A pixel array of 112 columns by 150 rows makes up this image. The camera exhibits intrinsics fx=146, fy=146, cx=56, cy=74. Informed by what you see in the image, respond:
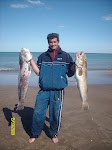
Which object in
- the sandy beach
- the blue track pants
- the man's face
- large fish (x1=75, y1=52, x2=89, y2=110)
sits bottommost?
the sandy beach

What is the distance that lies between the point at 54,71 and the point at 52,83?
12.4 inches

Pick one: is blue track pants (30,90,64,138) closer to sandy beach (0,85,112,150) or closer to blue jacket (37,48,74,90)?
blue jacket (37,48,74,90)

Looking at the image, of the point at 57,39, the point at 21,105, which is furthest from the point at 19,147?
the point at 57,39

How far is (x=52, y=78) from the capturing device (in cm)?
375

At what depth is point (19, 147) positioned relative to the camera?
387 cm

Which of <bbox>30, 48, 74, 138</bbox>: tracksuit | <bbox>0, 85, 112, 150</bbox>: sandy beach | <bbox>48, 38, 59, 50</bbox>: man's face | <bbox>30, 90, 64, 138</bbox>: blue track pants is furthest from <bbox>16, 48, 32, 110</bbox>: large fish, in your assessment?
<bbox>0, 85, 112, 150</bbox>: sandy beach

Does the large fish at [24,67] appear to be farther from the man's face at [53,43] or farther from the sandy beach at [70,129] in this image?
the sandy beach at [70,129]

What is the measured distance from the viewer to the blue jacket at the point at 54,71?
3.76 metres

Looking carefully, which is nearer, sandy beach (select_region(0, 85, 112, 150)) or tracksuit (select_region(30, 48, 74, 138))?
tracksuit (select_region(30, 48, 74, 138))

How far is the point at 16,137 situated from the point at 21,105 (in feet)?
3.67

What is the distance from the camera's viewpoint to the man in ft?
12.4

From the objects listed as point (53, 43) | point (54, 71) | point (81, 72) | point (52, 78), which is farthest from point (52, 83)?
point (53, 43)

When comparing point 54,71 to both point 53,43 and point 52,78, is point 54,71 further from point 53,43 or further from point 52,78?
point 53,43

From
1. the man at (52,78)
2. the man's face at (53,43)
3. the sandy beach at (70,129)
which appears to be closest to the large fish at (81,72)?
the man at (52,78)
